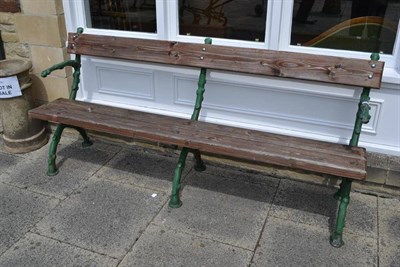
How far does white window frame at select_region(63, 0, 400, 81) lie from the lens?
2.71 meters

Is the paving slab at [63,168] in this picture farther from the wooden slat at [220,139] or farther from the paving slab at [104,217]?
the wooden slat at [220,139]

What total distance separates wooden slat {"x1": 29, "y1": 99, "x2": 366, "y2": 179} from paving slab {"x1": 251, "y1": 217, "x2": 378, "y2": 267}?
1.60 ft

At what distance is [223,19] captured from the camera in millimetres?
3168

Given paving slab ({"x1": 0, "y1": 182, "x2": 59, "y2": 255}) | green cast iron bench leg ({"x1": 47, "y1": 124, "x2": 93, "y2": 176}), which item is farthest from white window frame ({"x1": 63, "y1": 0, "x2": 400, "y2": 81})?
paving slab ({"x1": 0, "y1": 182, "x2": 59, "y2": 255})

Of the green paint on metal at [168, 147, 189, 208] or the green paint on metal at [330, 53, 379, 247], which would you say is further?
the green paint on metal at [168, 147, 189, 208]

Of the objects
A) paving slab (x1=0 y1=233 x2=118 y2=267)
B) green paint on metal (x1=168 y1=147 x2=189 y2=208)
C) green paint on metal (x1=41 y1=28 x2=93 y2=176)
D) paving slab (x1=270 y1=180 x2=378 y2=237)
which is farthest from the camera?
green paint on metal (x1=41 y1=28 x2=93 y2=176)

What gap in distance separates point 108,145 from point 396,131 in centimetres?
239

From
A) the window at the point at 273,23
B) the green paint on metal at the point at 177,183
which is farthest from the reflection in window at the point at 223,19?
the green paint on metal at the point at 177,183

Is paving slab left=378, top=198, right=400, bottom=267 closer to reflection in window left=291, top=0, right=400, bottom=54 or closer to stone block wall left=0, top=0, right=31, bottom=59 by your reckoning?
reflection in window left=291, top=0, right=400, bottom=54

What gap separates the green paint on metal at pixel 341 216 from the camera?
94.2 inches

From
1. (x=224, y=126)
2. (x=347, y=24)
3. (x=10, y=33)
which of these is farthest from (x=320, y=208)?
A: (x=10, y=33)

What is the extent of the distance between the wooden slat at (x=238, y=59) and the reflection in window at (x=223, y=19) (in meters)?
0.32

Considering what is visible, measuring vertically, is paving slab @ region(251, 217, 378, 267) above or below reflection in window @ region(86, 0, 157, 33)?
below

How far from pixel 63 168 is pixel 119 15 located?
1422mm
